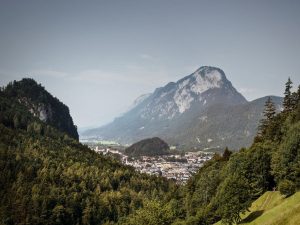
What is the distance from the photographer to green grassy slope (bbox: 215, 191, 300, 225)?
2160 inches

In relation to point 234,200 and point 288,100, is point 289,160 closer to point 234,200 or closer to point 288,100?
point 234,200

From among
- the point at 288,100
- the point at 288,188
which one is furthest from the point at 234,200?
the point at 288,100

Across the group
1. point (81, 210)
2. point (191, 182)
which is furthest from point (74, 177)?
point (191, 182)

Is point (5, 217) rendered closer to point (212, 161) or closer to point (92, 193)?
point (92, 193)

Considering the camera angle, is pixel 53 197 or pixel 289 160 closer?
pixel 289 160

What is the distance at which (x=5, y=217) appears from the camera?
146875 millimetres

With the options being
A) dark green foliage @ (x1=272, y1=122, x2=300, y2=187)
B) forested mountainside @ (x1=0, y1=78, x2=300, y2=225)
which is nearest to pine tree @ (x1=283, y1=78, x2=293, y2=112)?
forested mountainside @ (x1=0, y1=78, x2=300, y2=225)

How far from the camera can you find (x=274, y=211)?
6538 cm

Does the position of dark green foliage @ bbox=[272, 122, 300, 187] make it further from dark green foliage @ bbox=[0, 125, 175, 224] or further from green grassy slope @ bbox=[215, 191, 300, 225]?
dark green foliage @ bbox=[0, 125, 175, 224]

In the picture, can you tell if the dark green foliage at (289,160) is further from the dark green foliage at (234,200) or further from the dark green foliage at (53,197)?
the dark green foliage at (53,197)

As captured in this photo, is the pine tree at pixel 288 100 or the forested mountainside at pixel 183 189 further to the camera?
the pine tree at pixel 288 100

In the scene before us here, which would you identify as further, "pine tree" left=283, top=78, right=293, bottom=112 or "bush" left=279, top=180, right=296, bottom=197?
"pine tree" left=283, top=78, right=293, bottom=112

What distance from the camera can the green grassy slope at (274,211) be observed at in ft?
180

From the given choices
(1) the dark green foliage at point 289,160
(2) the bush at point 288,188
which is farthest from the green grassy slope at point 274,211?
(1) the dark green foliage at point 289,160
